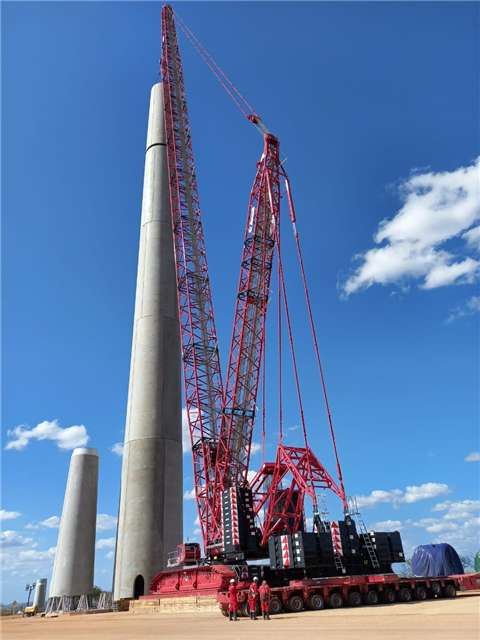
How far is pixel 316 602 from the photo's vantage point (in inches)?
770

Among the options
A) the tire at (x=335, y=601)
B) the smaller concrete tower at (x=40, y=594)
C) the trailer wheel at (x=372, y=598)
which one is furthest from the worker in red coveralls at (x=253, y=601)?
the smaller concrete tower at (x=40, y=594)

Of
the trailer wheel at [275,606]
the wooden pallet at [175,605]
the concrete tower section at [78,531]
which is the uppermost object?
the concrete tower section at [78,531]

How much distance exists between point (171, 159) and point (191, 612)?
1433 inches

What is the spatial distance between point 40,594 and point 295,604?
43584 mm

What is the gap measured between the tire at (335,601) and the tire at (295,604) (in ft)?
4.56

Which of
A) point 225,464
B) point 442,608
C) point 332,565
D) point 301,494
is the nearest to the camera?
point 442,608

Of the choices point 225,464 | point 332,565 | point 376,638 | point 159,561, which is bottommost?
point 376,638

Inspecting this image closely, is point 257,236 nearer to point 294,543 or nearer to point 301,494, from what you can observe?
point 301,494

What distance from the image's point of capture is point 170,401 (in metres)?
40.9

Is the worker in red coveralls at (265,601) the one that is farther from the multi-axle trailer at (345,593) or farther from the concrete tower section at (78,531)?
the concrete tower section at (78,531)

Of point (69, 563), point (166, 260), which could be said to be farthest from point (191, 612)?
point (166, 260)

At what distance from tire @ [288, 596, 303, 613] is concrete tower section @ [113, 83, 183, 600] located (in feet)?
65.4

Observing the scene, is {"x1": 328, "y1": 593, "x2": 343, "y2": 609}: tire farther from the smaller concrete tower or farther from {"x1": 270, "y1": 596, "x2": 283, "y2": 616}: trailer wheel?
the smaller concrete tower

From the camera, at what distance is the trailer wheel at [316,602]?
1936 centimetres
